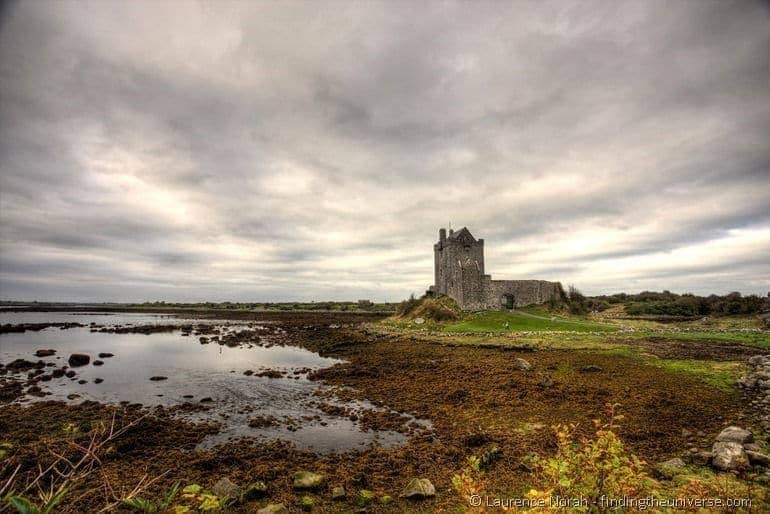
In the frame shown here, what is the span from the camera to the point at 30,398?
57.1 feet

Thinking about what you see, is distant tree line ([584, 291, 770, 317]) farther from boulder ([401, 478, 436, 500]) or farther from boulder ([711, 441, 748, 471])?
boulder ([401, 478, 436, 500])

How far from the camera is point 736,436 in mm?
8914

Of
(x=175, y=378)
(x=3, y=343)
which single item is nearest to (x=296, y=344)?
(x=175, y=378)

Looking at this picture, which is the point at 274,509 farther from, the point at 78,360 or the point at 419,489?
the point at 78,360

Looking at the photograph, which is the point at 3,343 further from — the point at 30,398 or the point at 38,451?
the point at 38,451

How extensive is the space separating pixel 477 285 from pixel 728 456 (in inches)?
1496

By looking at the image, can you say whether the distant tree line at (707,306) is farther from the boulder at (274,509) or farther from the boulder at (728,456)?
the boulder at (274,509)

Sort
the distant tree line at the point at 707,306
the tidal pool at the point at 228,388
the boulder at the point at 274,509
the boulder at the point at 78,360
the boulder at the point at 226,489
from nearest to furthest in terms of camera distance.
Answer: the boulder at the point at 274,509, the boulder at the point at 226,489, the tidal pool at the point at 228,388, the boulder at the point at 78,360, the distant tree line at the point at 707,306

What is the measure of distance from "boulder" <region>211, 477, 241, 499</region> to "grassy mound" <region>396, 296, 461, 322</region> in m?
33.4

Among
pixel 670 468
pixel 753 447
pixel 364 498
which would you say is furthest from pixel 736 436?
pixel 364 498

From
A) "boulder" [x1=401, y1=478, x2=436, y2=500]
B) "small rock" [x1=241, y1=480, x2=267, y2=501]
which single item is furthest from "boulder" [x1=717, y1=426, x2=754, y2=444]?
"small rock" [x1=241, y1=480, x2=267, y2=501]

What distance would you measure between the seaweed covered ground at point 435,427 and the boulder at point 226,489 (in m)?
0.34

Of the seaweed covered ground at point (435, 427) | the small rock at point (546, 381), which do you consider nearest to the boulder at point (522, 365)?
the seaweed covered ground at point (435, 427)

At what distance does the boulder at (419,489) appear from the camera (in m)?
8.05
